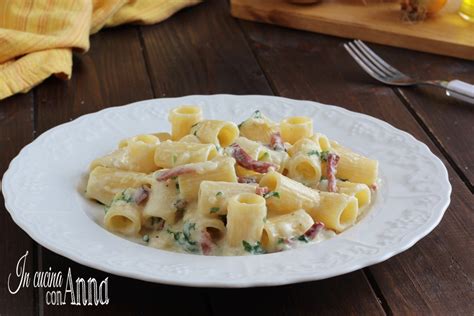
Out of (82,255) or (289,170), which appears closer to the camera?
(82,255)

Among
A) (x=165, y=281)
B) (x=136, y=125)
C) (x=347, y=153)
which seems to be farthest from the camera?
(x=136, y=125)

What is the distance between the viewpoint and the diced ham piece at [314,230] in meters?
1.41

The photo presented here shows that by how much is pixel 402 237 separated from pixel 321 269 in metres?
0.18

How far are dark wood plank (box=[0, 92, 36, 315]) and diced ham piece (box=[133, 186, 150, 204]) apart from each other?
20cm

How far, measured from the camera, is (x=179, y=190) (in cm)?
147

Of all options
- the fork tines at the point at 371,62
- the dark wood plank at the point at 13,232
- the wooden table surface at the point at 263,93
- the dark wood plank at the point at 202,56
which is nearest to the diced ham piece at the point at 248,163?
the wooden table surface at the point at 263,93

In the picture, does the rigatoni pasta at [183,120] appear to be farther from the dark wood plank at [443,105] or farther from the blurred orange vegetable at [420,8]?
the blurred orange vegetable at [420,8]

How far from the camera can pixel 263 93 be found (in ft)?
7.40

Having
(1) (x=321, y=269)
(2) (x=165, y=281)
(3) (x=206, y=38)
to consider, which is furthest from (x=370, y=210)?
(3) (x=206, y=38)

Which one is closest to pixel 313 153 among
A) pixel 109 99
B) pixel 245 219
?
pixel 245 219

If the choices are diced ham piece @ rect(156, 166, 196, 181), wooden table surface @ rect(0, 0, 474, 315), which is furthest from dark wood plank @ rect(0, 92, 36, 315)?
diced ham piece @ rect(156, 166, 196, 181)

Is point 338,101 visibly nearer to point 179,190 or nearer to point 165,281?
point 179,190

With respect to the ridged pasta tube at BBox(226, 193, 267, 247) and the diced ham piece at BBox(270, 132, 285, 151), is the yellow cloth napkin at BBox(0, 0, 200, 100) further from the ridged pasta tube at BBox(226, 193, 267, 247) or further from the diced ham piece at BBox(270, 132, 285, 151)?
the ridged pasta tube at BBox(226, 193, 267, 247)

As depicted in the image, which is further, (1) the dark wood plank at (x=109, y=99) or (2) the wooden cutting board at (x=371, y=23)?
(2) the wooden cutting board at (x=371, y=23)
